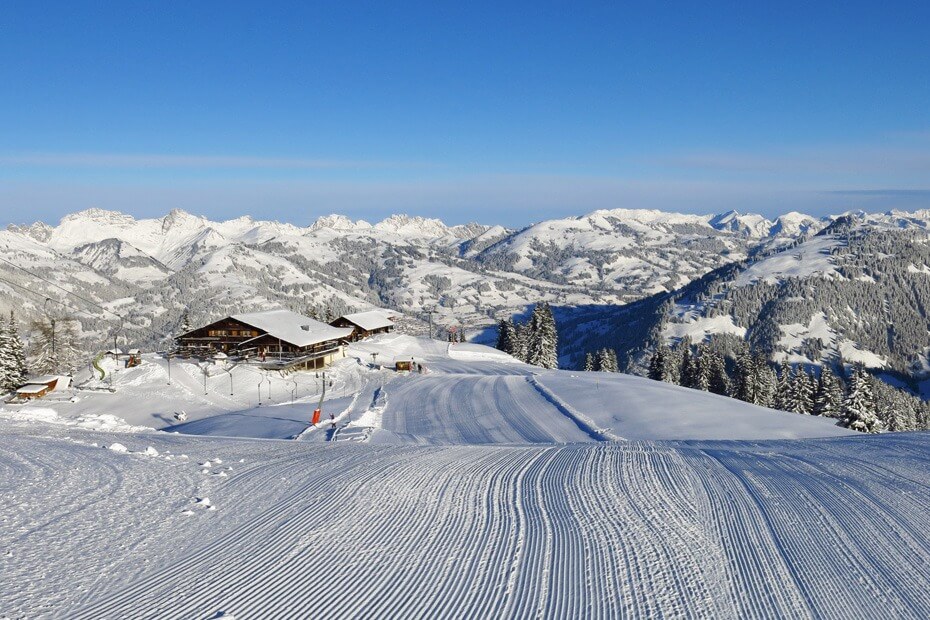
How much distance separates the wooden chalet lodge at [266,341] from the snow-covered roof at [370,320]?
15.8 metres

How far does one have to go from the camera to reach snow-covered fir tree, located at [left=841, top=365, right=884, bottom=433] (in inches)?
1364

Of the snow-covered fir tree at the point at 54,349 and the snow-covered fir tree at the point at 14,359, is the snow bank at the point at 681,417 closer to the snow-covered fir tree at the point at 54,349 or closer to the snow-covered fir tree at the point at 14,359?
the snow-covered fir tree at the point at 14,359

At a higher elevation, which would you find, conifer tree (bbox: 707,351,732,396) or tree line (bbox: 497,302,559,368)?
tree line (bbox: 497,302,559,368)

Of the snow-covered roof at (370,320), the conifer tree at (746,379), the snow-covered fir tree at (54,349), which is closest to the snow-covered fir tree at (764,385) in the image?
the conifer tree at (746,379)

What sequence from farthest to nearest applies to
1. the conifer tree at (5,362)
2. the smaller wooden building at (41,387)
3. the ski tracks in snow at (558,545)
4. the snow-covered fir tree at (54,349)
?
the snow-covered fir tree at (54,349), the conifer tree at (5,362), the smaller wooden building at (41,387), the ski tracks in snow at (558,545)

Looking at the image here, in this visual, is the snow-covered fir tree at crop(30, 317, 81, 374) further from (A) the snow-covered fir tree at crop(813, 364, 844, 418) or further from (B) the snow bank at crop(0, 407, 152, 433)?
(A) the snow-covered fir tree at crop(813, 364, 844, 418)

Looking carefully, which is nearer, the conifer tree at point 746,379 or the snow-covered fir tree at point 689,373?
the conifer tree at point 746,379

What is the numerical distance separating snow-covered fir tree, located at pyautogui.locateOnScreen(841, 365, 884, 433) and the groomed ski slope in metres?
24.2

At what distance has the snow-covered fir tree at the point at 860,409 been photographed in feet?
114

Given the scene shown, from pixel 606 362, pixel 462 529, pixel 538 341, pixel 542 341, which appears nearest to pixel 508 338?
pixel 538 341

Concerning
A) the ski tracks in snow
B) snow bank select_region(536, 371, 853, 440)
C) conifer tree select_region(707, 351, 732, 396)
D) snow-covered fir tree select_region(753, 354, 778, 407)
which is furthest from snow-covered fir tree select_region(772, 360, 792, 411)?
the ski tracks in snow

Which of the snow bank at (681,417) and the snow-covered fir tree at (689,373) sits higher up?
the snow bank at (681,417)

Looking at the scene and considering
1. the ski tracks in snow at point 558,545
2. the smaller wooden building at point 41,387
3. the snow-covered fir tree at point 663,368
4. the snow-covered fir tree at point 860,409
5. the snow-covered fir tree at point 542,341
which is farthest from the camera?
the snow-covered fir tree at point 542,341

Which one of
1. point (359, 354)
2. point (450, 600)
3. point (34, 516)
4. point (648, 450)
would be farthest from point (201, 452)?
point (359, 354)
